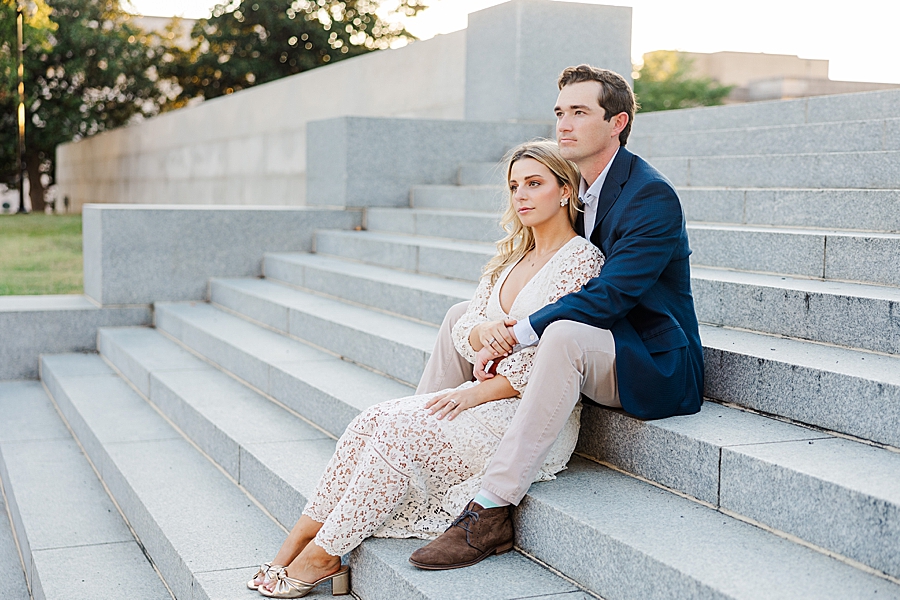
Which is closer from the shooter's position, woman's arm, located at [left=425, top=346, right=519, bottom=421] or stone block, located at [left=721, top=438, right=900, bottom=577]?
stone block, located at [left=721, top=438, right=900, bottom=577]

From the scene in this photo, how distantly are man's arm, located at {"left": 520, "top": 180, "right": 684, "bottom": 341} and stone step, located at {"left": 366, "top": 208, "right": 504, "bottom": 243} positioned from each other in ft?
9.04

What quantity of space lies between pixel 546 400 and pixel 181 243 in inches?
228

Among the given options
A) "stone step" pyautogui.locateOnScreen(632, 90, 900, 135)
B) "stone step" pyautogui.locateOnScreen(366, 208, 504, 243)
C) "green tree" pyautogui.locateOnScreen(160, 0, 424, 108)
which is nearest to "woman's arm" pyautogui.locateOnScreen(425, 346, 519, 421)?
"stone step" pyautogui.locateOnScreen(366, 208, 504, 243)

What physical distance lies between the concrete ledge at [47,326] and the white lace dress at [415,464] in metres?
5.29

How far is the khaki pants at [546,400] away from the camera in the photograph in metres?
3.05

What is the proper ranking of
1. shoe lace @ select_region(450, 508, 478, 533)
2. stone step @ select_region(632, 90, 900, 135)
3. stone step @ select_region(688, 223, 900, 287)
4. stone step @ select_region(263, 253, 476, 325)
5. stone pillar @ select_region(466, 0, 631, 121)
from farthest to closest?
stone pillar @ select_region(466, 0, 631, 121)
stone step @ select_region(632, 90, 900, 135)
stone step @ select_region(263, 253, 476, 325)
stone step @ select_region(688, 223, 900, 287)
shoe lace @ select_region(450, 508, 478, 533)

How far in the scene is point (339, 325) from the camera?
5.75 metres

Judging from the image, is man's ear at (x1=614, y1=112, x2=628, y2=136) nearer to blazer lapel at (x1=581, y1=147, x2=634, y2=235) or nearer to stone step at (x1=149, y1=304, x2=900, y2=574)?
blazer lapel at (x1=581, y1=147, x2=634, y2=235)

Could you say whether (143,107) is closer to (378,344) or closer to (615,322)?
(378,344)

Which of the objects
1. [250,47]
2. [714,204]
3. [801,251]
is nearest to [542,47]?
[714,204]

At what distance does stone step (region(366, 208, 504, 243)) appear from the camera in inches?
260

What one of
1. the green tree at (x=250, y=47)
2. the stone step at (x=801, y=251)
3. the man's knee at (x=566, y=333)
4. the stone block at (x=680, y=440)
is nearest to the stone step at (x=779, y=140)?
the stone step at (x=801, y=251)

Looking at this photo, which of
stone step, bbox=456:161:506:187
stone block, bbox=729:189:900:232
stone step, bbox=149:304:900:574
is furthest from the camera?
stone step, bbox=456:161:506:187

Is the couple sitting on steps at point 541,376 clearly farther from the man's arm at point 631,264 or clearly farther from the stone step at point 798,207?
the stone step at point 798,207
